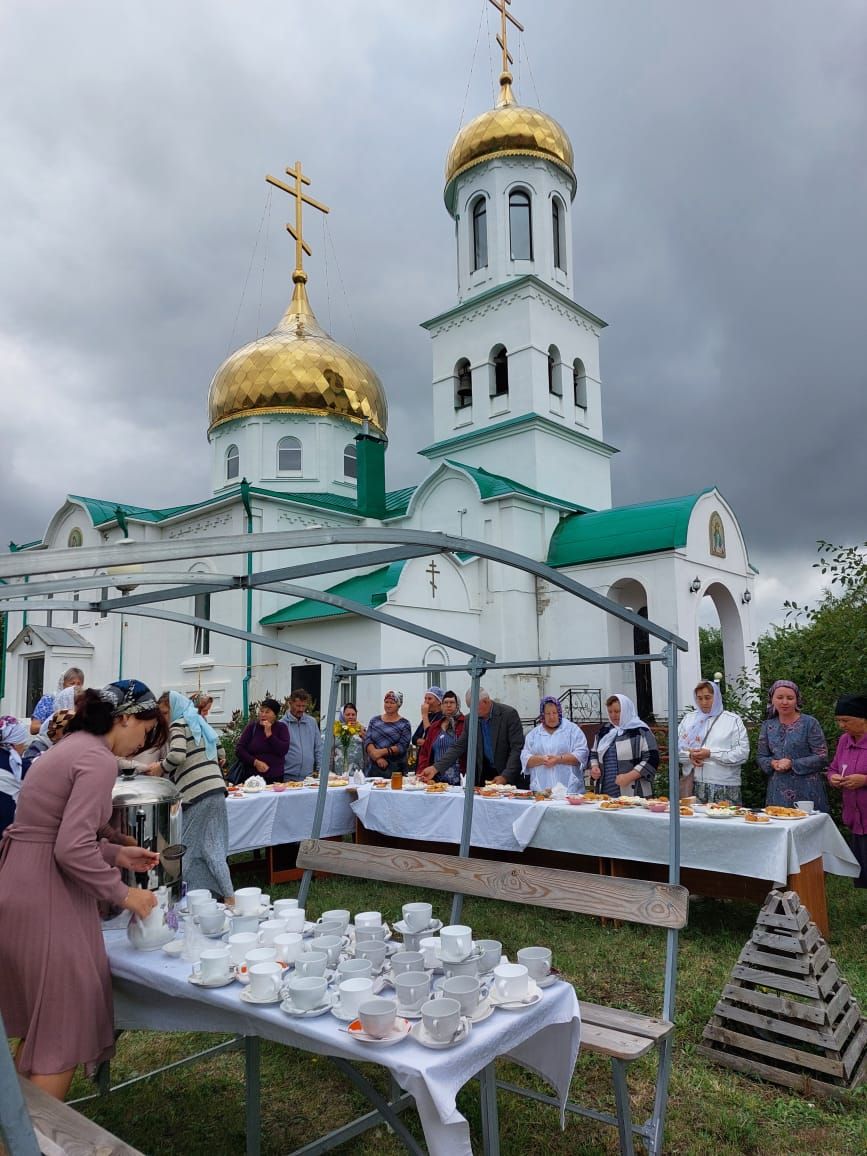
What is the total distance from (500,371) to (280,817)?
18.8 meters

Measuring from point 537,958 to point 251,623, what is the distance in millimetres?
19052

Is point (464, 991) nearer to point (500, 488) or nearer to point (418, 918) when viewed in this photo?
point (418, 918)

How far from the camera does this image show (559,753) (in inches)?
295

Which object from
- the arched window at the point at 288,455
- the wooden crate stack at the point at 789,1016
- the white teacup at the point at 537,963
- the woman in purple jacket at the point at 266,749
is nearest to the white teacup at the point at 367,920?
the white teacup at the point at 537,963

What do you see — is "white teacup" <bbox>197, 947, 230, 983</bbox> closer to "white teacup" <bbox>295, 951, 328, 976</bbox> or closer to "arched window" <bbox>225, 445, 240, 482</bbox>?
"white teacup" <bbox>295, 951, 328, 976</bbox>

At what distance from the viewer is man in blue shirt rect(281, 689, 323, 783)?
336 inches

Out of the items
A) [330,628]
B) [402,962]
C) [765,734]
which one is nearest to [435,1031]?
[402,962]

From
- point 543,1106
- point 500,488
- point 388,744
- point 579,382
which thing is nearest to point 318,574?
point 543,1106

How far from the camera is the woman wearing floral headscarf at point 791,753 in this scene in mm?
Answer: 6398

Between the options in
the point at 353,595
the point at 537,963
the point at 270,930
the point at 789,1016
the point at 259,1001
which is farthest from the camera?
the point at 353,595

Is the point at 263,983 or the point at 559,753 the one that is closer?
the point at 263,983

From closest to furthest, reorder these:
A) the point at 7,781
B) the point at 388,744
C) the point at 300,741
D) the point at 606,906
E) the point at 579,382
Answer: the point at 606,906 < the point at 7,781 < the point at 300,741 < the point at 388,744 < the point at 579,382

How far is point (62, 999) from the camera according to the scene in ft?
9.23

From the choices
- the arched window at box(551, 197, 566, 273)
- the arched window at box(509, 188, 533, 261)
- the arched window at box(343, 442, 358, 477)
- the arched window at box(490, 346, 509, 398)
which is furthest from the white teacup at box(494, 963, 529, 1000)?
the arched window at box(551, 197, 566, 273)
